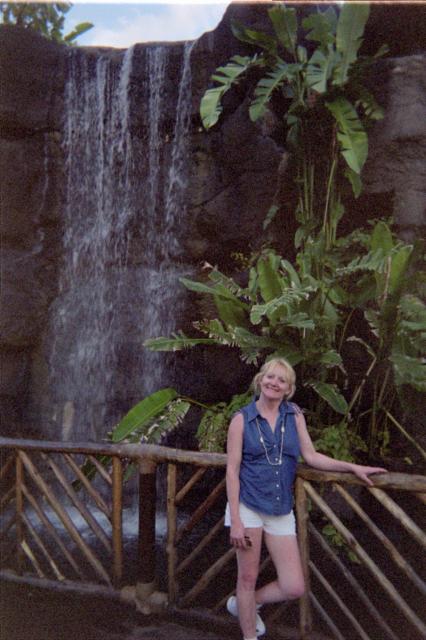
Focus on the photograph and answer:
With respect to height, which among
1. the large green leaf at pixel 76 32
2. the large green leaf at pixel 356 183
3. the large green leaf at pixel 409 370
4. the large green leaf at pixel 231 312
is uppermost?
the large green leaf at pixel 76 32

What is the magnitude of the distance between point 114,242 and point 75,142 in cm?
154

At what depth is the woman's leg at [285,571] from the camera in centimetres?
265

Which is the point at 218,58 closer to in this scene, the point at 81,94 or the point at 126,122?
the point at 126,122

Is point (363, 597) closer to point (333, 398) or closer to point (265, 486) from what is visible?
point (265, 486)

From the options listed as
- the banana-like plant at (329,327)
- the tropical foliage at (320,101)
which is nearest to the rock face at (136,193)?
the tropical foliage at (320,101)

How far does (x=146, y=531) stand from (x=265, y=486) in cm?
118

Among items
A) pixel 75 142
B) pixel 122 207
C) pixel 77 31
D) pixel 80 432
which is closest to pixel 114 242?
pixel 122 207

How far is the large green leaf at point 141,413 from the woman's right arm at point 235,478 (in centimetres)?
182

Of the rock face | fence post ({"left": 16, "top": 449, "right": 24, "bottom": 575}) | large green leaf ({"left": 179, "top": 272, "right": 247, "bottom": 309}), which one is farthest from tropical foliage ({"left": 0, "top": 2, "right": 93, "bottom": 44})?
fence post ({"left": 16, "top": 449, "right": 24, "bottom": 575})

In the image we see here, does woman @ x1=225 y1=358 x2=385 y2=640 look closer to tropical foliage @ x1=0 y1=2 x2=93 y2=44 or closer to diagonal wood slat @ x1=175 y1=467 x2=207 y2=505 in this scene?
diagonal wood slat @ x1=175 y1=467 x2=207 y2=505

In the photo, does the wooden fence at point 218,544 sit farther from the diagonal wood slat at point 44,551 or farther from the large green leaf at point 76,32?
the large green leaf at point 76,32

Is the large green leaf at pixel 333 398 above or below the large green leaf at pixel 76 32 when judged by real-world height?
below

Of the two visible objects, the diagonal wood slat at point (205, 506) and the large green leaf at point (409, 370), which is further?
the large green leaf at point (409, 370)

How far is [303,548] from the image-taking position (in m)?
3.01
